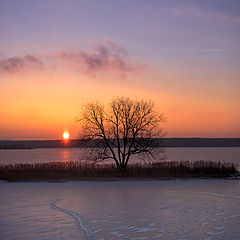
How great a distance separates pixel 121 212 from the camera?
524 inches

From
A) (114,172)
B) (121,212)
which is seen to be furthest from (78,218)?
(114,172)

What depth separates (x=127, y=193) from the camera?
60.4ft

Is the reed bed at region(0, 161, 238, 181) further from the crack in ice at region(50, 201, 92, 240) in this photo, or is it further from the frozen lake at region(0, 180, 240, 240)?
the crack in ice at region(50, 201, 92, 240)

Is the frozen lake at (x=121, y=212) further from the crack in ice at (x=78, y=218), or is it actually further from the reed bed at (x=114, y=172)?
the reed bed at (x=114, y=172)

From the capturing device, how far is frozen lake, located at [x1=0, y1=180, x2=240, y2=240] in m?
10.2

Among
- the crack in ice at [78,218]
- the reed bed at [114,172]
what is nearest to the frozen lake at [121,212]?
the crack in ice at [78,218]

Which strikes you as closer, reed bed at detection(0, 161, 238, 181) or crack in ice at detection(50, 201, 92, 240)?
crack in ice at detection(50, 201, 92, 240)

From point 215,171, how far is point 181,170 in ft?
9.76

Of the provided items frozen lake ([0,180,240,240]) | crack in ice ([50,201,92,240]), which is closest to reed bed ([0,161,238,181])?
frozen lake ([0,180,240,240])

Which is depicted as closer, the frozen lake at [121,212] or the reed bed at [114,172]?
the frozen lake at [121,212]

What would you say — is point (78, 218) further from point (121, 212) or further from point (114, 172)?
point (114, 172)

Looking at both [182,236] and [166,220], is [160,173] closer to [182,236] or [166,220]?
[166,220]

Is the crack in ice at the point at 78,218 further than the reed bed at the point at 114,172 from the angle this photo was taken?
No

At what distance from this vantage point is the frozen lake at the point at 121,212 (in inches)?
400
